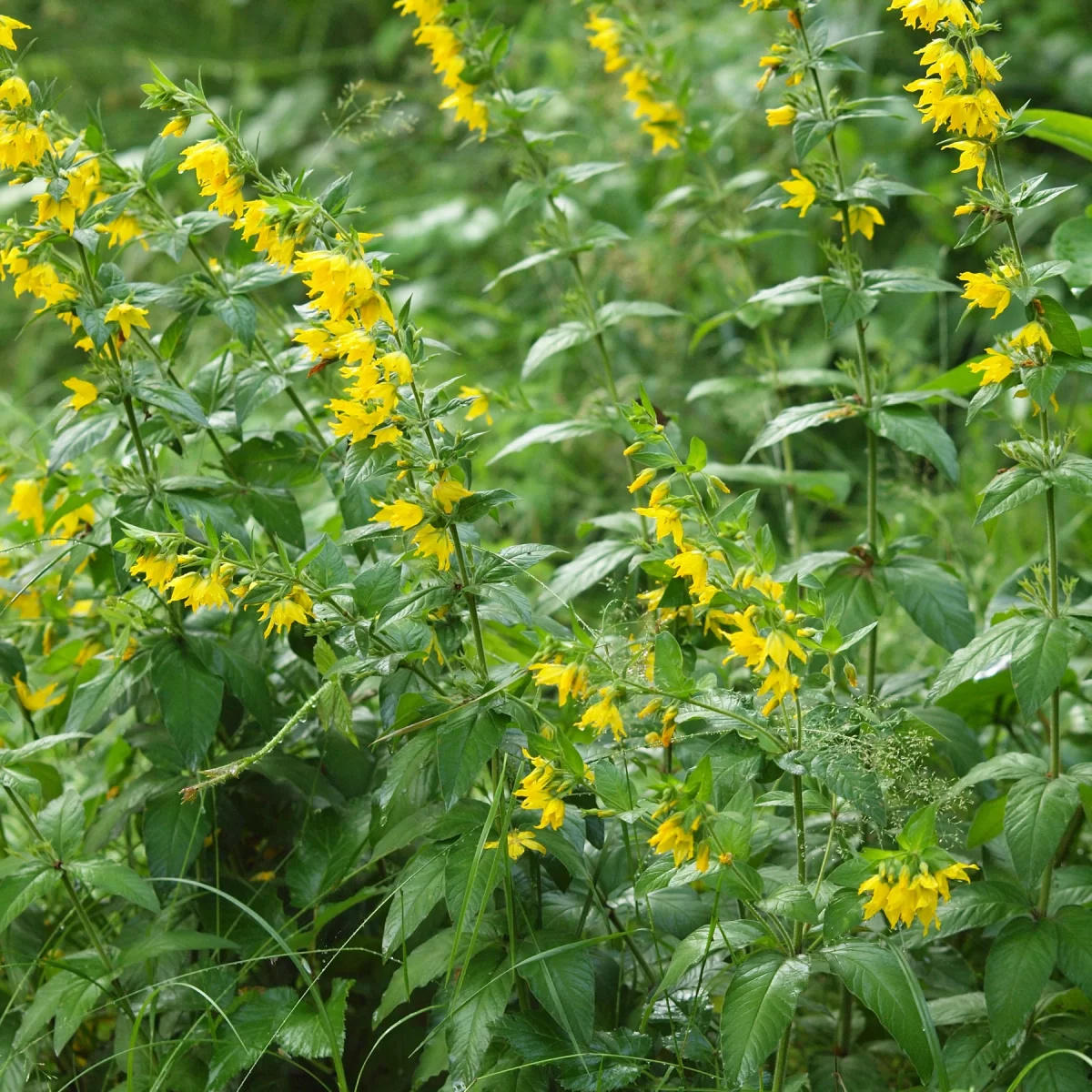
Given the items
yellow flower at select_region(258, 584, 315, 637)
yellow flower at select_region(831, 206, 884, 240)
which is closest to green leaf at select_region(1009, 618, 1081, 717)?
yellow flower at select_region(831, 206, 884, 240)

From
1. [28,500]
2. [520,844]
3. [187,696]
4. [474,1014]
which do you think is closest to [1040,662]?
[520,844]

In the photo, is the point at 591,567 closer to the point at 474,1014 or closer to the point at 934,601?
the point at 934,601

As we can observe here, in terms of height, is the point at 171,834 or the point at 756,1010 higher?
the point at 171,834

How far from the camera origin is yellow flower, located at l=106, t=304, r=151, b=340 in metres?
1.34

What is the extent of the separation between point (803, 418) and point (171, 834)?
911 mm

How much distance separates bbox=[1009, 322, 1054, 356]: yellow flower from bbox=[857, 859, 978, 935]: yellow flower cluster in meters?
0.51

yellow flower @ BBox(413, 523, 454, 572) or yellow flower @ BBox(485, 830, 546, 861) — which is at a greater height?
yellow flower @ BBox(413, 523, 454, 572)

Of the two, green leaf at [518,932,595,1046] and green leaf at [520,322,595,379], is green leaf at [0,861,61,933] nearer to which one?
green leaf at [518,932,595,1046]

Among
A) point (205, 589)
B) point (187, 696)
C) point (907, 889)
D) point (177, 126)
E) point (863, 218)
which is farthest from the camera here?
point (863, 218)

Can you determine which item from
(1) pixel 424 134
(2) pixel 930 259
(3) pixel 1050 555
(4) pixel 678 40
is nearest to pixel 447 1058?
(3) pixel 1050 555

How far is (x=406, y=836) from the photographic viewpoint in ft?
4.19

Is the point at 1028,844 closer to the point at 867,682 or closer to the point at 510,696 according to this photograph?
the point at 867,682

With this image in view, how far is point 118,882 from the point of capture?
1.29 metres

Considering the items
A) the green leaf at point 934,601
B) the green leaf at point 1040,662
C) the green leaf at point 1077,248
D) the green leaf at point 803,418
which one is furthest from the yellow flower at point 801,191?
the green leaf at point 1040,662
